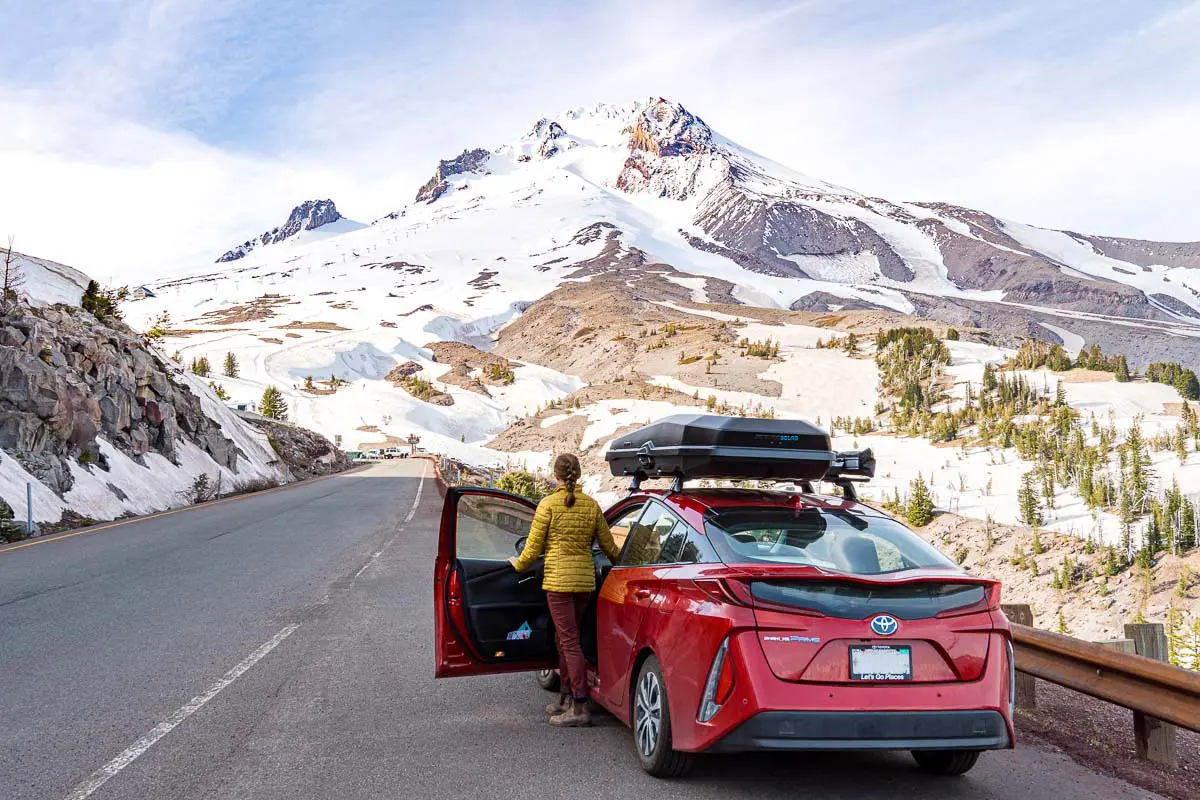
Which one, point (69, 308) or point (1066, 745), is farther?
point (69, 308)

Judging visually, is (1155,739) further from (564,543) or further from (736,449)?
(564,543)

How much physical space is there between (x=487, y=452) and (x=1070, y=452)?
46.6 metres

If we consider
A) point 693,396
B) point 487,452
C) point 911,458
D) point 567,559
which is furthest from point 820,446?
point 487,452

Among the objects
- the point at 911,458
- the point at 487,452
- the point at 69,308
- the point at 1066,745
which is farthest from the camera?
the point at 487,452

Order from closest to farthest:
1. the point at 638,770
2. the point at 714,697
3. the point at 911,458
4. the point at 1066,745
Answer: the point at 714,697 < the point at 638,770 < the point at 1066,745 < the point at 911,458

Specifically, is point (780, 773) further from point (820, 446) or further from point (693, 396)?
point (693, 396)

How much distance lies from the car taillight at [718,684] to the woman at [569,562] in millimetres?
1463

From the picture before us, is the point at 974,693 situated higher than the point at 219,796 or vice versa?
the point at 974,693

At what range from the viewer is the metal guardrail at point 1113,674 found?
4.56 m

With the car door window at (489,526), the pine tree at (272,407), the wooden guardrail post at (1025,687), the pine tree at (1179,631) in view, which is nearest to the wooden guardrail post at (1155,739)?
the wooden guardrail post at (1025,687)

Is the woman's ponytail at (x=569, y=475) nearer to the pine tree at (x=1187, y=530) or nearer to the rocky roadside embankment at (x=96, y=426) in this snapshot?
the rocky roadside embankment at (x=96, y=426)

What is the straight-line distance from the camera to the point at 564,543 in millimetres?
5609

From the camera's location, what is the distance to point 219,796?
14.2 ft

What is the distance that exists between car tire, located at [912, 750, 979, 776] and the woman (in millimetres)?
2020
